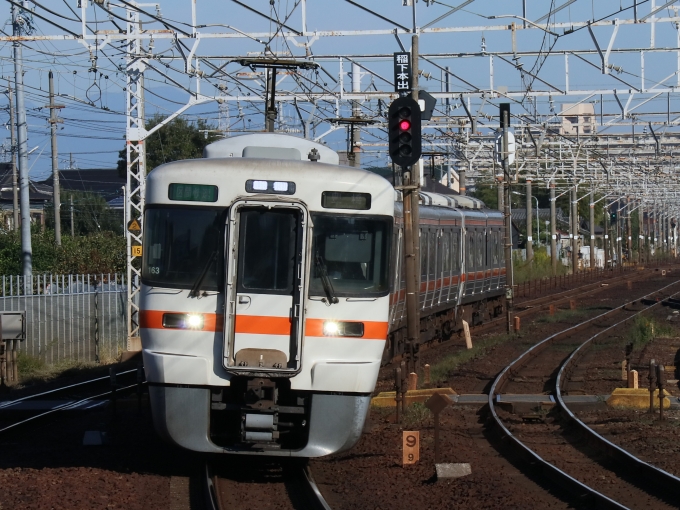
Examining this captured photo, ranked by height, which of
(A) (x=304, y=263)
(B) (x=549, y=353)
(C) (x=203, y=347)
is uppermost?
(A) (x=304, y=263)

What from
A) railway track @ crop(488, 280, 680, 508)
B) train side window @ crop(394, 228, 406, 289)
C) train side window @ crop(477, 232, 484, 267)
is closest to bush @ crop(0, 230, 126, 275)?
train side window @ crop(477, 232, 484, 267)

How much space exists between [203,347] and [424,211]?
1138 centimetres

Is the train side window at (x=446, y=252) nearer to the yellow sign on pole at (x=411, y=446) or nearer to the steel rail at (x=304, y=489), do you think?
the yellow sign on pole at (x=411, y=446)

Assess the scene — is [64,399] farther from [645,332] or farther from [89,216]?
[89,216]

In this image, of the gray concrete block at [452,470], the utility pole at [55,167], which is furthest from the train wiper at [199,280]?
the utility pole at [55,167]

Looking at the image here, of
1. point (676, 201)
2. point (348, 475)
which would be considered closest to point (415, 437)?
point (348, 475)

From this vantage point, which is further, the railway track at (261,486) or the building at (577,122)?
the building at (577,122)

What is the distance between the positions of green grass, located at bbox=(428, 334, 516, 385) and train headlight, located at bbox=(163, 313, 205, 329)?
8560mm

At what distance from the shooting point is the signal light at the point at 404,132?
14555 millimetres

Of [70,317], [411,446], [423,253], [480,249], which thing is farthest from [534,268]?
[411,446]

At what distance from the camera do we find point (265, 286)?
877 centimetres

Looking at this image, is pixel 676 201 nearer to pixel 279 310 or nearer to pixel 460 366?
pixel 460 366

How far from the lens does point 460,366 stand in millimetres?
19141

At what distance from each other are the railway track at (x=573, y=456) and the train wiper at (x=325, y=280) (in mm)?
2626
